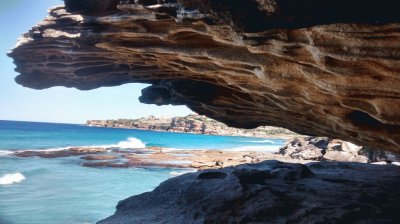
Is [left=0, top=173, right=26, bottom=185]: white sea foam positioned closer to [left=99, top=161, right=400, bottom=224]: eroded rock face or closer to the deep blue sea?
the deep blue sea

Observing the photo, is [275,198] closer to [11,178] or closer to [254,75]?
[254,75]

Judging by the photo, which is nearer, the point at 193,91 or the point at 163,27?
the point at 163,27

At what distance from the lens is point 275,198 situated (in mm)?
9203

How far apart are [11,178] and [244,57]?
1000 inches

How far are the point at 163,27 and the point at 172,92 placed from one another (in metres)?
5.38

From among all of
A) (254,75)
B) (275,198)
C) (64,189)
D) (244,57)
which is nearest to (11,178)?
(64,189)

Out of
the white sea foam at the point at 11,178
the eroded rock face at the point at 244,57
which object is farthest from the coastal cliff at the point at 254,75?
the white sea foam at the point at 11,178

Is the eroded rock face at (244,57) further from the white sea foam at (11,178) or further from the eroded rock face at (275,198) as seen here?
the white sea foam at (11,178)

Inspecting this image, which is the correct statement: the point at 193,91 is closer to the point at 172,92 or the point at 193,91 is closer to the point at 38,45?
the point at 172,92

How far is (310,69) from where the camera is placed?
744 centimetres

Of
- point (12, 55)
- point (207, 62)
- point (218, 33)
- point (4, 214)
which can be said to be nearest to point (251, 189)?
point (207, 62)

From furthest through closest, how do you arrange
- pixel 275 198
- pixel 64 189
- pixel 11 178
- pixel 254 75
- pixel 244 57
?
pixel 11 178, pixel 64 189, pixel 254 75, pixel 275 198, pixel 244 57

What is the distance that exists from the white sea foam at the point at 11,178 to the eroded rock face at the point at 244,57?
14.7m

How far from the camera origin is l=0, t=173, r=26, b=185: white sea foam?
25725 millimetres
